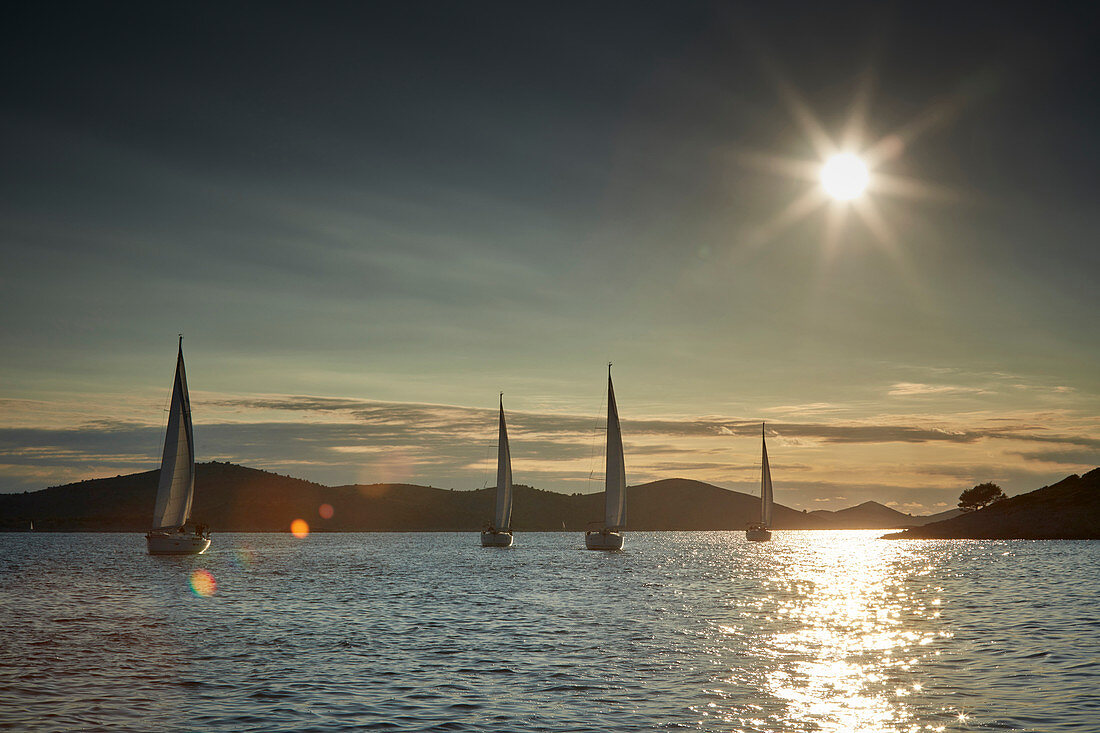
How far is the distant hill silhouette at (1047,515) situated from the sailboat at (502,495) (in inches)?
4231

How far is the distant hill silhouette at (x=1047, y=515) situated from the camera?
17188 centimetres

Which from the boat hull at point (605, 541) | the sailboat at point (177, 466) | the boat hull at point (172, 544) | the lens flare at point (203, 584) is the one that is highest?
the sailboat at point (177, 466)

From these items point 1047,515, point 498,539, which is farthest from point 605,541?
point 1047,515

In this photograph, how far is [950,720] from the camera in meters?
21.1

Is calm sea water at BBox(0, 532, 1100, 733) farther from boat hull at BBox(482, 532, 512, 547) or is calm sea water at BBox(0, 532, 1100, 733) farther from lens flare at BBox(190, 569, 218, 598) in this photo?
boat hull at BBox(482, 532, 512, 547)

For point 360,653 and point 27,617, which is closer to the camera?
point 360,653

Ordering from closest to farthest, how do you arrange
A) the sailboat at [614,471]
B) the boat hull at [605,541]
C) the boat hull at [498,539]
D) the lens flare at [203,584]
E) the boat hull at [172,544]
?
the lens flare at [203,584], the boat hull at [172,544], the sailboat at [614,471], the boat hull at [605,541], the boat hull at [498,539]

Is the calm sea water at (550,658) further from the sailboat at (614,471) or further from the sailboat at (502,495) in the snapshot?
the sailboat at (502,495)

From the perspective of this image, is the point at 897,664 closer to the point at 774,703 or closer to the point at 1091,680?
the point at 1091,680

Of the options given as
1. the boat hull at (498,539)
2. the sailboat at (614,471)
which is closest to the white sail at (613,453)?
the sailboat at (614,471)

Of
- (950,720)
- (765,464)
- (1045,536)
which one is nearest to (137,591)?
(950,720)

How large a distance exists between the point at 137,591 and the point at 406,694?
43.2 meters

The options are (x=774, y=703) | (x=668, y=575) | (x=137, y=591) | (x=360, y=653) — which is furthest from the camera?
(x=668, y=575)

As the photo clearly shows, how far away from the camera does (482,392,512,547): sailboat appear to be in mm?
121312
